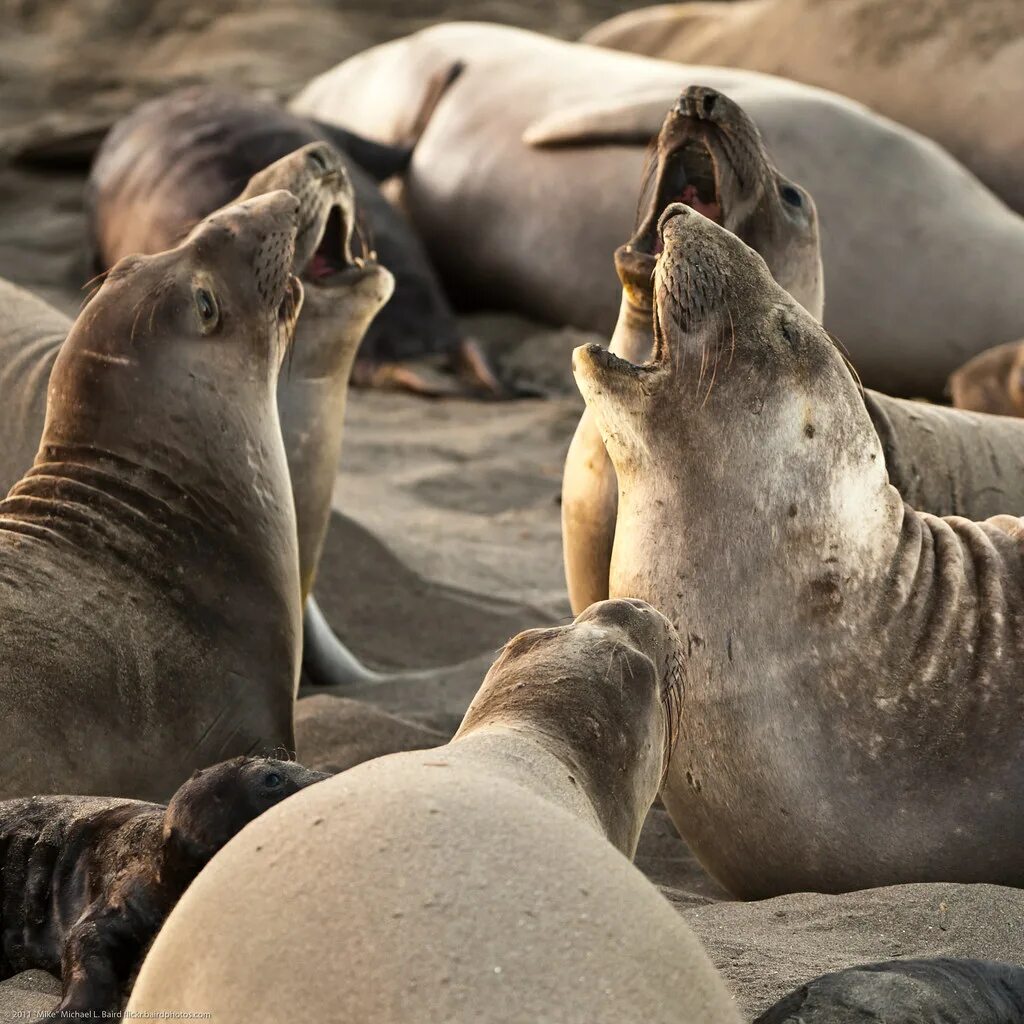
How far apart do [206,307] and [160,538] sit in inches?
20.5

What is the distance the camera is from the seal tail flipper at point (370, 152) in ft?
24.5

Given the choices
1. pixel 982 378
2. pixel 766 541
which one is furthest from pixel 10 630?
pixel 982 378

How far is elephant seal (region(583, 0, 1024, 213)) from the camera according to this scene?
7.46 meters

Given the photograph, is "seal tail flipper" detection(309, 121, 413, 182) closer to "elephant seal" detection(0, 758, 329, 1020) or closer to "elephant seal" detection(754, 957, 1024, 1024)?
"elephant seal" detection(0, 758, 329, 1020)

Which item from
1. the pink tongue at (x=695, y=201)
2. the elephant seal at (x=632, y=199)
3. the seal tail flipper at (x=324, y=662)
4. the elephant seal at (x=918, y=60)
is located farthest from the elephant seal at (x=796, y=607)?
the elephant seal at (x=918, y=60)

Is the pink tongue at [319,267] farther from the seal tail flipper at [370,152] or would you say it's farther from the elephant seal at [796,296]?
the seal tail flipper at [370,152]

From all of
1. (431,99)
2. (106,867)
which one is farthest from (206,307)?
(431,99)

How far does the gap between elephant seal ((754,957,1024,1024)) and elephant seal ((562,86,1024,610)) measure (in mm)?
1494

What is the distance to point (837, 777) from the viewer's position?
3012 mm

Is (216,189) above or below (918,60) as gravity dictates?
below

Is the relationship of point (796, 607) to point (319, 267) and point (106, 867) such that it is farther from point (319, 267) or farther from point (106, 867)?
point (319, 267)

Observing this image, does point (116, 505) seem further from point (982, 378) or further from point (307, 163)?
point (982, 378)

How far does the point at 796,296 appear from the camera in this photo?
4.04 meters

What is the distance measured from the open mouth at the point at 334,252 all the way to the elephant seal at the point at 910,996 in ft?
8.14
